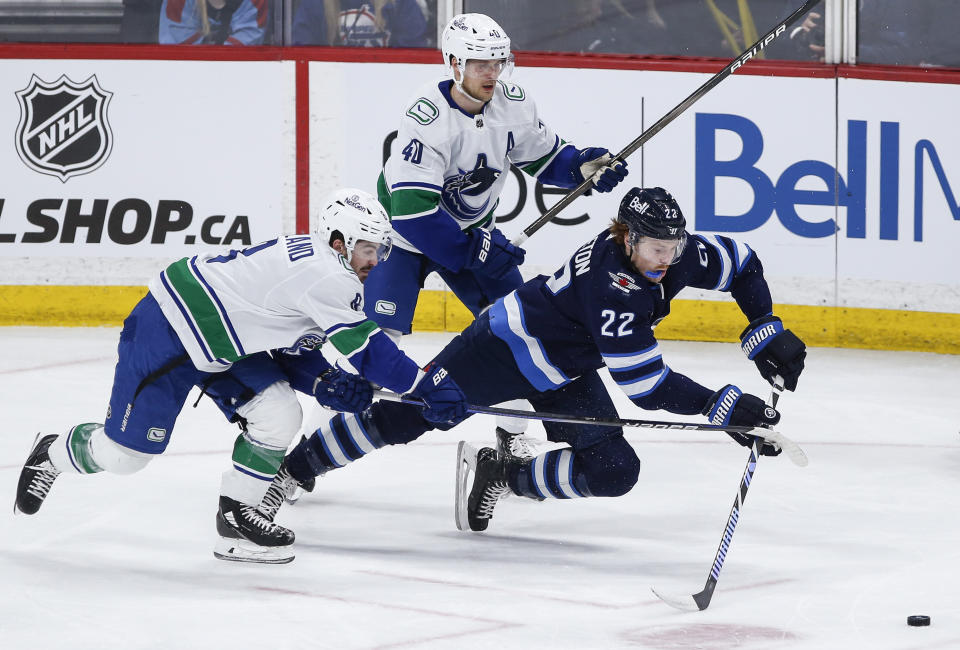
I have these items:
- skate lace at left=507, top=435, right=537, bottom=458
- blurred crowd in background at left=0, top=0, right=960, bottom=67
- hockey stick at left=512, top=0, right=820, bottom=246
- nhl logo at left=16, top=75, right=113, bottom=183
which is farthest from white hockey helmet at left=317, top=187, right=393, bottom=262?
nhl logo at left=16, top=75, right=113, bottom=183

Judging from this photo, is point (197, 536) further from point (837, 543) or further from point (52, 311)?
point (52, 311)

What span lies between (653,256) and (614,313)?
6.0 inches

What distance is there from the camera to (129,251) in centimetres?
652


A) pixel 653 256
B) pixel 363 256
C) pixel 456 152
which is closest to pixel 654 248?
pixel 653 256

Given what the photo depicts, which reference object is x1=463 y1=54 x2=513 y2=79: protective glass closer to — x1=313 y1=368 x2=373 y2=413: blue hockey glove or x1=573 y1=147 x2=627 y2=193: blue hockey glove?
x1=573 y1=147 x2=627 y2=193: blue hockey glove

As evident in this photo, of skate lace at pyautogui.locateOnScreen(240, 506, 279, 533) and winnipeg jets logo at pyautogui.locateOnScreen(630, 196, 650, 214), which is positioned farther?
skate lace at pyautogui.locateOnScreen(240, 506, 279, 533)

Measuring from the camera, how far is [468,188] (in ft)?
14.3

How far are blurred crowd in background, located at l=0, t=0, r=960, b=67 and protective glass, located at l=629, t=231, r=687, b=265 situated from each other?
10.7ft

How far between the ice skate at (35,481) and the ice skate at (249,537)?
0.47 m

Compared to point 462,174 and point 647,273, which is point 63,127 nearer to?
point 462,174

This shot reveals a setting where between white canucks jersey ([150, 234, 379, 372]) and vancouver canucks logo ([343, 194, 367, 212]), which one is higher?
vancouver canucks logo ([343, 194, 367, 212])

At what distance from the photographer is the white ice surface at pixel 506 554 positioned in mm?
3049

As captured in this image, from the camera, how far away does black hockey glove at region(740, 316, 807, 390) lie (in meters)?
3.43

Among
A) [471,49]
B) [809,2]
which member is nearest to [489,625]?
[471,49]
